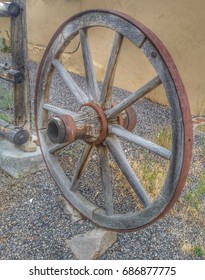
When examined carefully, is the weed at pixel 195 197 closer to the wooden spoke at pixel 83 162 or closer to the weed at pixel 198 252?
the weed at pixel 198 252

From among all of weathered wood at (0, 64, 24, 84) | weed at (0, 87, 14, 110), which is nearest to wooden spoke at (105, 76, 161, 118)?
weathered wood at (0, 64, 24, 84)

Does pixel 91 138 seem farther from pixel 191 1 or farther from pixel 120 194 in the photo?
pixel 191 1

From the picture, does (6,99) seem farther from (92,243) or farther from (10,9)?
(92,243)

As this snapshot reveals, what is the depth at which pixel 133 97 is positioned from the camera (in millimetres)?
2111

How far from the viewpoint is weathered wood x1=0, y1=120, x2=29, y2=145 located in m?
3.14

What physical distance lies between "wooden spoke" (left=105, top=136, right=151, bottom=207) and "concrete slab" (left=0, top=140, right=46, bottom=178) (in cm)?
116

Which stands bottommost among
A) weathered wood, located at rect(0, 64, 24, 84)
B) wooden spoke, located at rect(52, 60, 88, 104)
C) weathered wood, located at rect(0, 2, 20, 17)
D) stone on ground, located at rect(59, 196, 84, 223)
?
stone on ground, located at rect(59, 196, 84, 223)

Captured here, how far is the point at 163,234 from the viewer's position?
265 centimetres

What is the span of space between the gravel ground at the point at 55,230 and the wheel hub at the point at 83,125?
30.7 inches

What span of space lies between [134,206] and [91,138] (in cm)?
84

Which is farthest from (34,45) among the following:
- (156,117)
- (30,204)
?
(30,204)

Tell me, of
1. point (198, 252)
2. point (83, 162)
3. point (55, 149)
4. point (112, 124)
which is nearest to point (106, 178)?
point (83, 162)

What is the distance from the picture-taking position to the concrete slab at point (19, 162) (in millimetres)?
3201

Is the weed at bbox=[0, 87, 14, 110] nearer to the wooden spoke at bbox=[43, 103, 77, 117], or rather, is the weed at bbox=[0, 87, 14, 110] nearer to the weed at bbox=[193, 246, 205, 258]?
the wooden spoke at bbox=[43, 103, 77, 117]
